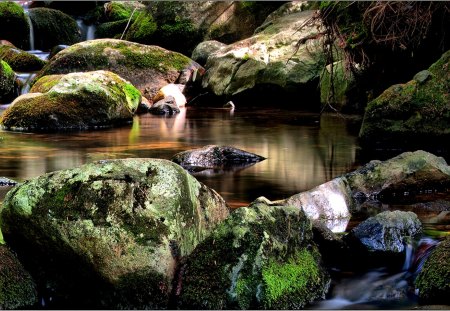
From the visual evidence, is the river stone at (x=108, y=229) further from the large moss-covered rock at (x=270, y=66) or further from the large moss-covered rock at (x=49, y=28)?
the large moss-covered rock at (x=49, y=28)

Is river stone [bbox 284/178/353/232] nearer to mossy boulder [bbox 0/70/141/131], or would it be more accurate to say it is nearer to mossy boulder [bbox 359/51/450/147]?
mossy boulder [bbox 359/51/450/147]

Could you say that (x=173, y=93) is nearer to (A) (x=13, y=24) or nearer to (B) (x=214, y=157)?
(A) (x=13, y=24)

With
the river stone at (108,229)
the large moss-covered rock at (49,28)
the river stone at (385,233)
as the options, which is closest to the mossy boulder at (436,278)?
the river stone at (385,233)

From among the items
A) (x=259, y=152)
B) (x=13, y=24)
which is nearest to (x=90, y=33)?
(x=13, y=24)

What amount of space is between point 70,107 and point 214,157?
4.82 m

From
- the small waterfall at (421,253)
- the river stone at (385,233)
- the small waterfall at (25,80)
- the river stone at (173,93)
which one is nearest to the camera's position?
the small waterfall at (421,253)

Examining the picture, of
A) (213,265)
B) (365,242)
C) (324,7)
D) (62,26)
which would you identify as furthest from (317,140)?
(62,26)

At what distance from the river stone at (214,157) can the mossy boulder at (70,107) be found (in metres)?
4.33

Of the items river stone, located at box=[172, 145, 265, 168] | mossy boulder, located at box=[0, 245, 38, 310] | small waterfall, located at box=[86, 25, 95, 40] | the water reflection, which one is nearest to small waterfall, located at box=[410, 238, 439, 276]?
the water reflection

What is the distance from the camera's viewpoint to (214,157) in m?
8.47

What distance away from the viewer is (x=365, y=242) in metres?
4.73

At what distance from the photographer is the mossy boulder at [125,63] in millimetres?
16375

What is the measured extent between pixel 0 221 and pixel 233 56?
42.6 ft

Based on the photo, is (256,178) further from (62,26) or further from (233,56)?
(62,26)
